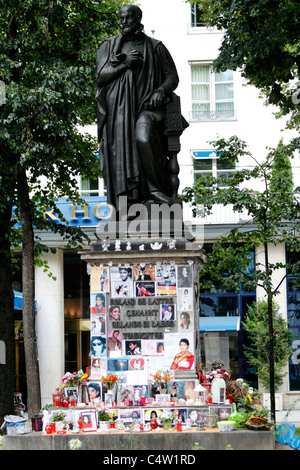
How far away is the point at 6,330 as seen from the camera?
52.4 ft

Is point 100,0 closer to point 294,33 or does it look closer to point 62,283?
point 294,33

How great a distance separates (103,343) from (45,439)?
1391 millimetres

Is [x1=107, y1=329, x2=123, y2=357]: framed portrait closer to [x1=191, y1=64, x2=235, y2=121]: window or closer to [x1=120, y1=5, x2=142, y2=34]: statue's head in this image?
[x1=120, y1=5, x2=142, y2=34]: statue's head

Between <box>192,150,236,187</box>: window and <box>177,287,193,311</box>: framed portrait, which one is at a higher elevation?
<box>192,150,236,187</box>: window

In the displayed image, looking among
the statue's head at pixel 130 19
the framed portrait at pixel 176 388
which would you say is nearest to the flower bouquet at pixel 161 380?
the framed portrait at pixel 176 388

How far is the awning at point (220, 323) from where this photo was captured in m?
25.5

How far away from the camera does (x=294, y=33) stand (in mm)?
13133

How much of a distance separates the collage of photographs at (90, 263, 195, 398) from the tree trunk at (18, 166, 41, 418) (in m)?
6.46

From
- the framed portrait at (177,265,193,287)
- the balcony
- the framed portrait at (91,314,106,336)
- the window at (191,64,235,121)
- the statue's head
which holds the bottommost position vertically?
the framed portrait at (91,314,106,336)

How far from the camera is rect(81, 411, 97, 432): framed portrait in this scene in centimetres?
838

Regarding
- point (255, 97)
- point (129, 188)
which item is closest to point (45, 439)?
point (129, 188)

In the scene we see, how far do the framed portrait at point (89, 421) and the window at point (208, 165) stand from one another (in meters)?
18.4

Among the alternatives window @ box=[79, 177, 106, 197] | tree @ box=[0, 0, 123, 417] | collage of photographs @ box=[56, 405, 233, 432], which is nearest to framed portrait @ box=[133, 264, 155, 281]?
collage of photographs @ box=[56, 405, 233, 432]

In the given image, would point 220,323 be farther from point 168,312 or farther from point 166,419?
point 166,419
